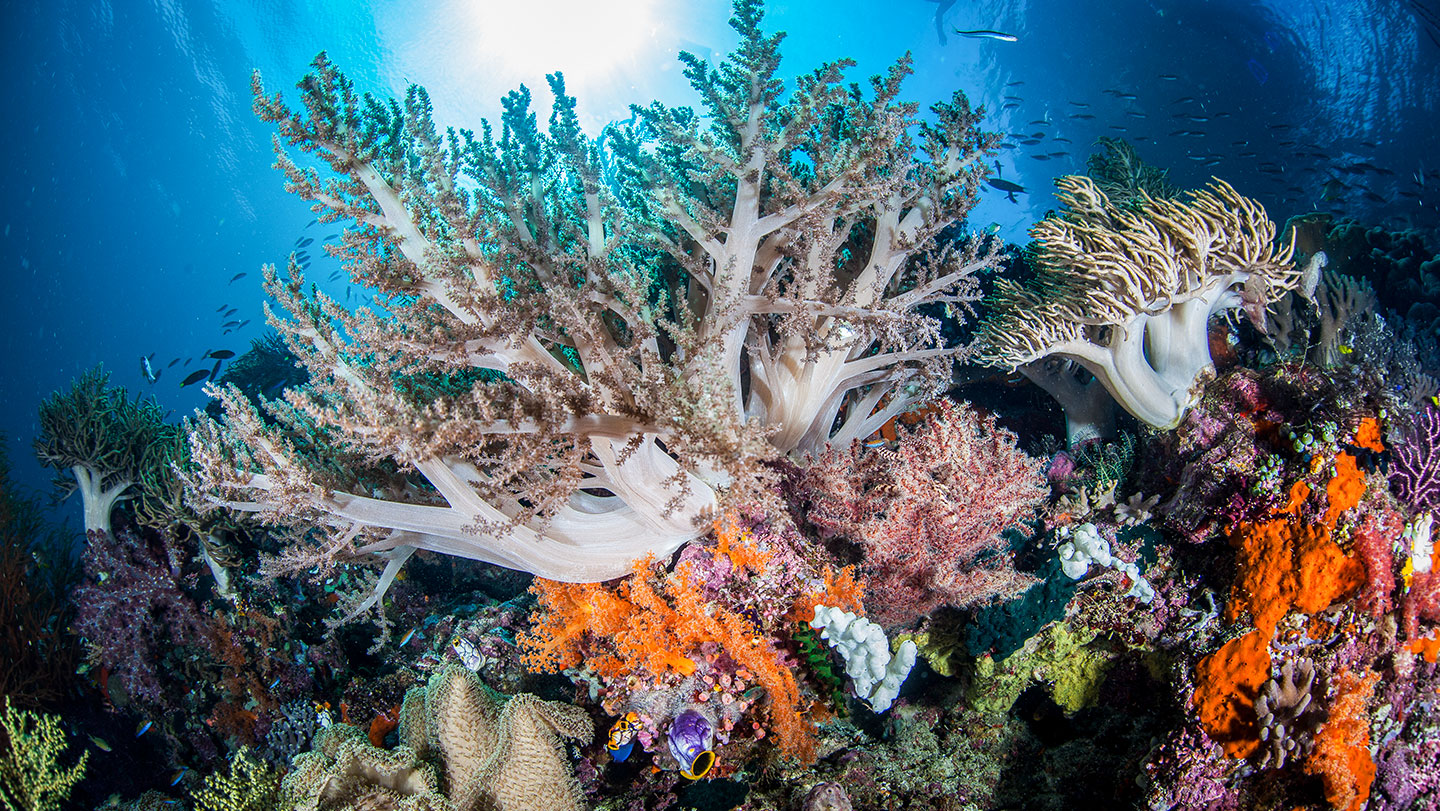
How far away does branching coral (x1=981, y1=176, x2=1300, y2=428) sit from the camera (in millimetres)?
3797

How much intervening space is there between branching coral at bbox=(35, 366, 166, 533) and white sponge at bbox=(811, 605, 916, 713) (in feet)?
27.5

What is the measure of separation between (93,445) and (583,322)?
24.6 feet

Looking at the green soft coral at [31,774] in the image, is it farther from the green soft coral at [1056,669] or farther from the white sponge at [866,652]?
the green soft coral at [1056,669]

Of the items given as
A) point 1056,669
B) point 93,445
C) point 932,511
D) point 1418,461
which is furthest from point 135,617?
point 1418,461

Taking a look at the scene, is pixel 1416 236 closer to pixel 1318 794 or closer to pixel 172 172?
pixel 1318 794

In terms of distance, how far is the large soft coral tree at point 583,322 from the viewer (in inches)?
116

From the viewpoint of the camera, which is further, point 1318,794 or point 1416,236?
point 1416,236

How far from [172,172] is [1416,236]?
111336 millimetres

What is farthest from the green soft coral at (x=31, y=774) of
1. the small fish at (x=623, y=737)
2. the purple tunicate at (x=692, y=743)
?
the purple tunicate at (x=692, y=743)

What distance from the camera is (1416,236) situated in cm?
820

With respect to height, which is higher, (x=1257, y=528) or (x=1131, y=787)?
(x=1257, y=528)

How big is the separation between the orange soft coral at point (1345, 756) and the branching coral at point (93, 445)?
10613 mm

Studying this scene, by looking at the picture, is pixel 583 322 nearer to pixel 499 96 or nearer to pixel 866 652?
pixel 866 652

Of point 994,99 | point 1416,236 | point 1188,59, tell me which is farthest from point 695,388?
point 994,99
